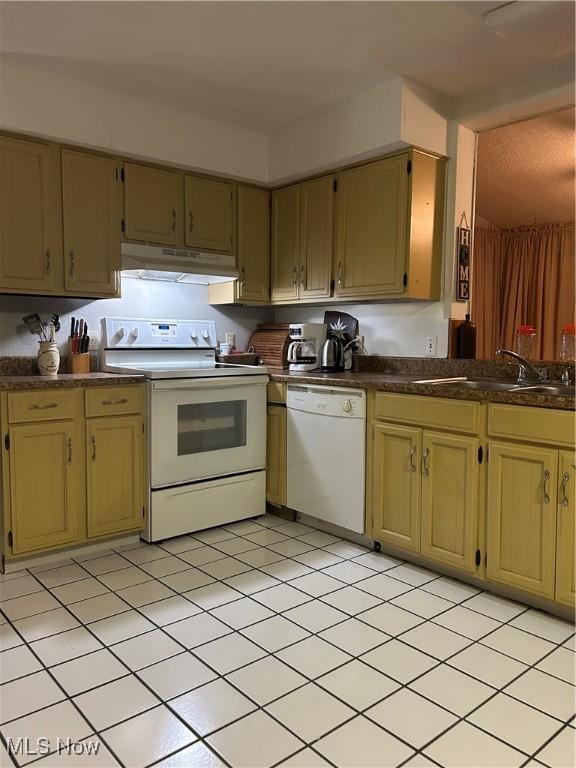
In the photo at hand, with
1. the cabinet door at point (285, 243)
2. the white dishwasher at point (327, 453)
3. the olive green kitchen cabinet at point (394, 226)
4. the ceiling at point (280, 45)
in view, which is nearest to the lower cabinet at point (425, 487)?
the white dishwasher at point (327, 453)

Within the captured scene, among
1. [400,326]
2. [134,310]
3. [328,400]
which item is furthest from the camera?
[134,310]

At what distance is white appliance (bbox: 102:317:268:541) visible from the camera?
3.05 m

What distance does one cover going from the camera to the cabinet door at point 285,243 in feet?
12.5

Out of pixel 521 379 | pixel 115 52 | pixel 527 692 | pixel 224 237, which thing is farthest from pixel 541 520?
pixel 115 52

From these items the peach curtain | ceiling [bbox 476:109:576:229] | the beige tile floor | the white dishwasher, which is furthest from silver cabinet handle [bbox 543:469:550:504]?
the peach curtain

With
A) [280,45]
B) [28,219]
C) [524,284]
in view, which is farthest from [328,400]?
[524,284]

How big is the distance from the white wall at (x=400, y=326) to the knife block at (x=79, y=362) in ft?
5.45

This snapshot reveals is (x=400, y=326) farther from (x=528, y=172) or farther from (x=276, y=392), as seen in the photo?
(x=528, y=172)

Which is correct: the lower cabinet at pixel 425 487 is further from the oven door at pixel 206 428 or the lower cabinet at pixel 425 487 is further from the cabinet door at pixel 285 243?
the cabinet door at pixel 285 243

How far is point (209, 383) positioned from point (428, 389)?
1237mm

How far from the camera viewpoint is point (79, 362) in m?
3.26

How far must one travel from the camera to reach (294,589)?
2.49 meters

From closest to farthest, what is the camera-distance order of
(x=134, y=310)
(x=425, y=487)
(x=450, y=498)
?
(x=450, y=498), (x=425, y=487), (x=134, y=310)

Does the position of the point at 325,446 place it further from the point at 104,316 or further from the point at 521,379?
the point at 104,316
